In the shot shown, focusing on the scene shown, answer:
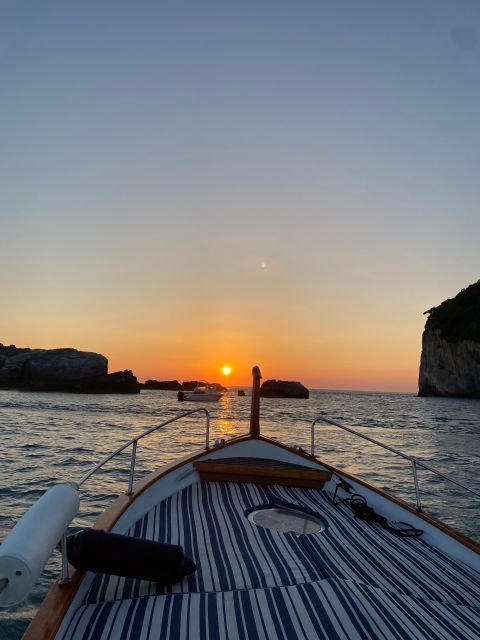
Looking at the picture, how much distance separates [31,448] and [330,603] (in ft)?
50.0

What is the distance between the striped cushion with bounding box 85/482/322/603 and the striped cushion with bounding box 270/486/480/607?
24cm

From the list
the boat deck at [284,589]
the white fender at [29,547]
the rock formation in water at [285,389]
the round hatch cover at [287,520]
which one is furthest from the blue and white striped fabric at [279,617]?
the rock formation in water at [285,389]

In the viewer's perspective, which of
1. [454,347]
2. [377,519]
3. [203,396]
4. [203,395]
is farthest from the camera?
[454,347]

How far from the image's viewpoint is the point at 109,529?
11.0 feet

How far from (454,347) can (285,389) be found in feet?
112

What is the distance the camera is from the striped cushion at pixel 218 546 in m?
2.62

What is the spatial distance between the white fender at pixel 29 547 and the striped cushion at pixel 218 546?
33.4 inches

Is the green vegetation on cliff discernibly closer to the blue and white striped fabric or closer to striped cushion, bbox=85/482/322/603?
striped cushion, bbox=85/482/322/603

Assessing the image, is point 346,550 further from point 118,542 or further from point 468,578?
point 118,542

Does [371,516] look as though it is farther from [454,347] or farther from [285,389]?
[285,389]

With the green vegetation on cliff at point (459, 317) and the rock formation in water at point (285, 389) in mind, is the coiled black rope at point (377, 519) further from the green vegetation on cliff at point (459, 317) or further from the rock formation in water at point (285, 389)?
the rock formation in water at point (285, 389)

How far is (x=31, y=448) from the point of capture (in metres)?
15.1

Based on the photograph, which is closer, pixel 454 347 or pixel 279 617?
pixel 279 617

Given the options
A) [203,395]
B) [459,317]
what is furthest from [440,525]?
[459,317]
